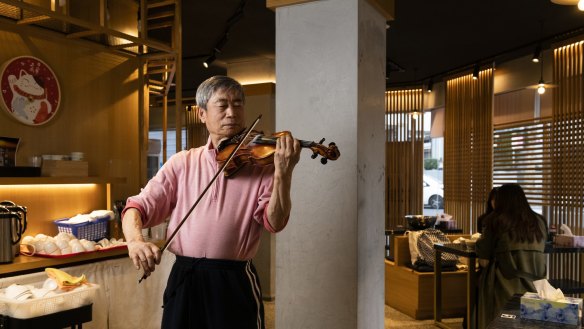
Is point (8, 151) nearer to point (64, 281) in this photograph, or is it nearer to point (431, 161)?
point (64, 281)

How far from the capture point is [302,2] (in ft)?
8.75

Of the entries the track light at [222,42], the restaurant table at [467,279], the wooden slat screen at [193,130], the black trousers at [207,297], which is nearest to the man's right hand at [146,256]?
the black trousers at [207,297]

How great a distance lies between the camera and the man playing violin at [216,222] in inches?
70.2

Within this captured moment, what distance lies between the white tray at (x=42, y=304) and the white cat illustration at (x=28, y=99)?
5.98ft

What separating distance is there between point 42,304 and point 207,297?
4.46ft

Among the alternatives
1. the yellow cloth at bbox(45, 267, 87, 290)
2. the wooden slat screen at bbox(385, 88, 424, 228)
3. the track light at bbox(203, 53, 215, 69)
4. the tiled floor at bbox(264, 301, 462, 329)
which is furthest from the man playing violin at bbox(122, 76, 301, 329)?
the wooden slat screen at bbox(385, 88, 424, 228)

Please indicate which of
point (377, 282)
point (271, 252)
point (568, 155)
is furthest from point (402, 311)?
point (377, 282)

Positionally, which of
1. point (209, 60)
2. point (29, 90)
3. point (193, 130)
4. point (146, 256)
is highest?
point (209, 60)

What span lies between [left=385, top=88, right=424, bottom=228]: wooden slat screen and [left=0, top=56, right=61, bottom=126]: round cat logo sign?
6750 mm

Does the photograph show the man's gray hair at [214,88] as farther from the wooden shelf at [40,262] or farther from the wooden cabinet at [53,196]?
the wooden cabinet at [53,196]

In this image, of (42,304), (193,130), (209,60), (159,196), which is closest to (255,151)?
(159,196)

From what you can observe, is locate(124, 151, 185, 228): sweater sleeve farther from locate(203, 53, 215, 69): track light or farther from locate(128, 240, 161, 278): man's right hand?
locate(203, 53, 215, 69): track light

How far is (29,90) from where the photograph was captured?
4227 mm

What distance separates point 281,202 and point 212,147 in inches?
16.1
